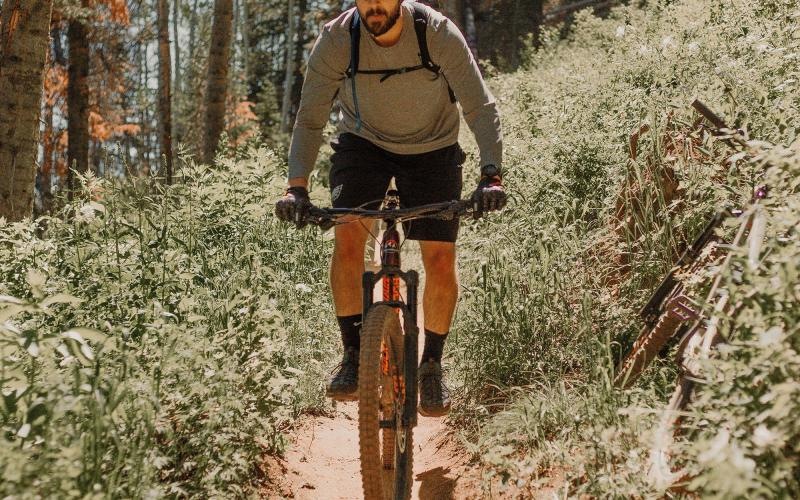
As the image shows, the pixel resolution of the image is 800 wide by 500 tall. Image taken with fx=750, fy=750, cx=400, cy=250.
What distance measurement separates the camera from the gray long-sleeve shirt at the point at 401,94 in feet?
13.1

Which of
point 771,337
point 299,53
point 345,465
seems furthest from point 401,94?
point 299,53

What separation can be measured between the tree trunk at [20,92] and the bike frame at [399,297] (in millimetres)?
3965

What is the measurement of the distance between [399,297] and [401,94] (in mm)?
1154

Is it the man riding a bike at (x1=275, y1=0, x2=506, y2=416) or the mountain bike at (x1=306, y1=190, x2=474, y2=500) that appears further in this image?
the man riding a bike at (x1=275, y1=0, x2=506, y2=416)

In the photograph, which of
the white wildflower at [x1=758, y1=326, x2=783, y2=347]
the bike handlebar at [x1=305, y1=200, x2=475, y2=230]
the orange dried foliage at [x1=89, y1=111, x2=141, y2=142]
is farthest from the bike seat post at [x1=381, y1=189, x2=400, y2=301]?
the orange dried foliage at [x1=89, y1=111, x2=141, y2=142]

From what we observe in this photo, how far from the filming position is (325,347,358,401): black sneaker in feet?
13.0

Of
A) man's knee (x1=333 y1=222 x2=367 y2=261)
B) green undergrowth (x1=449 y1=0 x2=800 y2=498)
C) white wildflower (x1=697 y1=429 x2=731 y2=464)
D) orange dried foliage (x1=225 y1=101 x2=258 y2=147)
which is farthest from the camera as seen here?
orange dried foliage (x1=225 y1=101 x2=258 y2=147)

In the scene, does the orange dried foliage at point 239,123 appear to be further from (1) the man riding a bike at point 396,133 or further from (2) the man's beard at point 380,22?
(2) the man's beard at point 380,22

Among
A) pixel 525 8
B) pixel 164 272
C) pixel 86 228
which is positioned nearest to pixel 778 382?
pixel 164 272

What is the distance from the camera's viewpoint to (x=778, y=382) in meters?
2.20

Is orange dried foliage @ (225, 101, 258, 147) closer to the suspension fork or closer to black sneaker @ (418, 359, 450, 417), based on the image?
black sneaker @ (418, 359, 450, 417)

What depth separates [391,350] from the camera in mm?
3719

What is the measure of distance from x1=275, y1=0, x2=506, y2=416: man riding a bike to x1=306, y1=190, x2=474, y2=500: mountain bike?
0.31 m

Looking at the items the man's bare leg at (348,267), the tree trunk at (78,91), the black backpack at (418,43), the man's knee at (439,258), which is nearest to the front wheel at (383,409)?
the man's bare leg at (348,267)
